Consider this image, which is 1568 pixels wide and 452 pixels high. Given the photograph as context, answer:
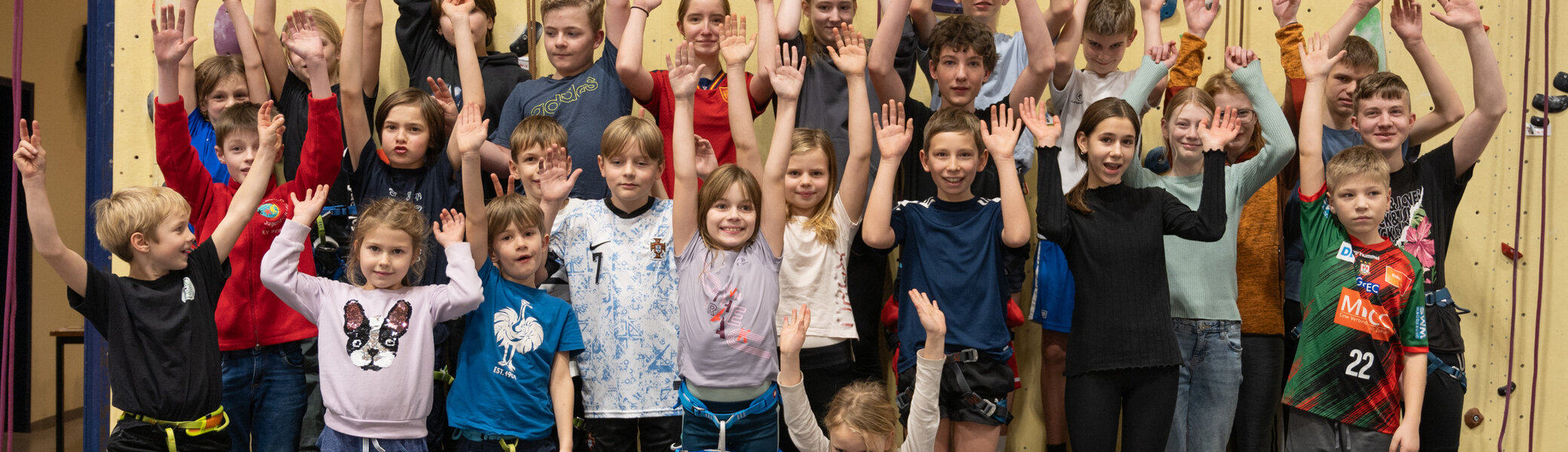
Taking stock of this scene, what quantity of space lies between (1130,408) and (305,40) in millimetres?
2806

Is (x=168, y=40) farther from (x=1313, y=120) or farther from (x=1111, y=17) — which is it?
(x=1313, y=120)

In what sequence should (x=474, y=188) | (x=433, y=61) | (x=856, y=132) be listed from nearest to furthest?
1. (x=474, y=188)
2. (x=856, y=132)
3. (x=433, y=61)

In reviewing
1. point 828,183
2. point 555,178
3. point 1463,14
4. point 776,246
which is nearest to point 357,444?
point 555,178

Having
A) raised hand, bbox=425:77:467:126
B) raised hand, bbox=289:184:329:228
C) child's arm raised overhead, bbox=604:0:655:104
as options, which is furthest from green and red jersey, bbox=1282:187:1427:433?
raised hand, bbox=289:184:329:228

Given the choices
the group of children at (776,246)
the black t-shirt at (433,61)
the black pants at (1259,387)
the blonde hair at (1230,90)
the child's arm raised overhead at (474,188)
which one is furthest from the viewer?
the black t-shirt at (433,61)

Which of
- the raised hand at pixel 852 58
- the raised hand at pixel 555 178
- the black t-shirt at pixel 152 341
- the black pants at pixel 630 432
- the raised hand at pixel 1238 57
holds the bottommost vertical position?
the black pants at pixel 630 432

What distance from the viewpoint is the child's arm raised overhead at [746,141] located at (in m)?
2.84

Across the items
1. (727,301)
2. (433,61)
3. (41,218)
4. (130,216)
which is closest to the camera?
(41,218)

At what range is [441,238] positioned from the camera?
2812mm

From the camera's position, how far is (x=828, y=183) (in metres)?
3.09

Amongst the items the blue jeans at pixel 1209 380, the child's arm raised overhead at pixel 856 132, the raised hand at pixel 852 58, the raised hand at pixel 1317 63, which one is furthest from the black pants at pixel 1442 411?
the raised hand at pixel 852 58

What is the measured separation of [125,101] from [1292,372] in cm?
433

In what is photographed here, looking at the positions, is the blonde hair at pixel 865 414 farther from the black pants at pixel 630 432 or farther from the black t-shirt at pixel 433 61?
the black t-shirt at pixel 433 61

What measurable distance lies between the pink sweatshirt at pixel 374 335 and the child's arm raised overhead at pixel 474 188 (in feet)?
0.32
